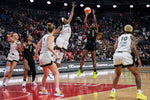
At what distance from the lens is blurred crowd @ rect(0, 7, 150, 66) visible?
→ 1988 cm

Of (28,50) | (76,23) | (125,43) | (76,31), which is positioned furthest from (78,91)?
(76,23)

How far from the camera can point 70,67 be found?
19.2m

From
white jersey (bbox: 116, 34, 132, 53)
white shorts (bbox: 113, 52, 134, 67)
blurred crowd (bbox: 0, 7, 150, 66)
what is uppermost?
blurred crowd (bbox: 0, 7, 150, 66)

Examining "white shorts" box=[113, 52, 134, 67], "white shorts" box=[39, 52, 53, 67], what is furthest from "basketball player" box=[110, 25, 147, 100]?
"white shorts" box=[39, 52, 53, 67]

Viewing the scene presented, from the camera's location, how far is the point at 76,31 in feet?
86.7

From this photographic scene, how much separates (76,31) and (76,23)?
2489 mm

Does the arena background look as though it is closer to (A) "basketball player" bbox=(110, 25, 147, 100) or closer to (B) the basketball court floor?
(B) the basketball court floor

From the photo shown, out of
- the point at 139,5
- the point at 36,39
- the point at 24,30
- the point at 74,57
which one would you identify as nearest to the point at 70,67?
the point at 74,57

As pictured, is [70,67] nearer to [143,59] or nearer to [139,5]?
[143,59]

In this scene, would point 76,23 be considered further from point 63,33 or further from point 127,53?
point 127,53

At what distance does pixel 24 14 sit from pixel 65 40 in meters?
17.2

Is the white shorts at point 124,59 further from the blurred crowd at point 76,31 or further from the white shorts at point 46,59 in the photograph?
the blurred crowd at point 76,31

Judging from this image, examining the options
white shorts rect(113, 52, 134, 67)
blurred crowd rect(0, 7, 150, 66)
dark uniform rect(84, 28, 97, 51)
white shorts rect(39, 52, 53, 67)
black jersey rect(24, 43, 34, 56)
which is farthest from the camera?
blurred crowd rect(0, 7, 150, 66)

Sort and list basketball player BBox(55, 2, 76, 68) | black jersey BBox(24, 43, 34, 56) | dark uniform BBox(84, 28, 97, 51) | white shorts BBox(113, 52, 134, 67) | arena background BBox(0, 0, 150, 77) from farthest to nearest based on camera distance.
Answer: arena background BBox(0, 0, 150, 77), black jersey BBox(24, 43, 34, 56), dark uniform BBox(84, 28, 97, 51), basketball player BBox(55, 2, 76, 68), white shorts BBox(113, 52, 134, 67)
